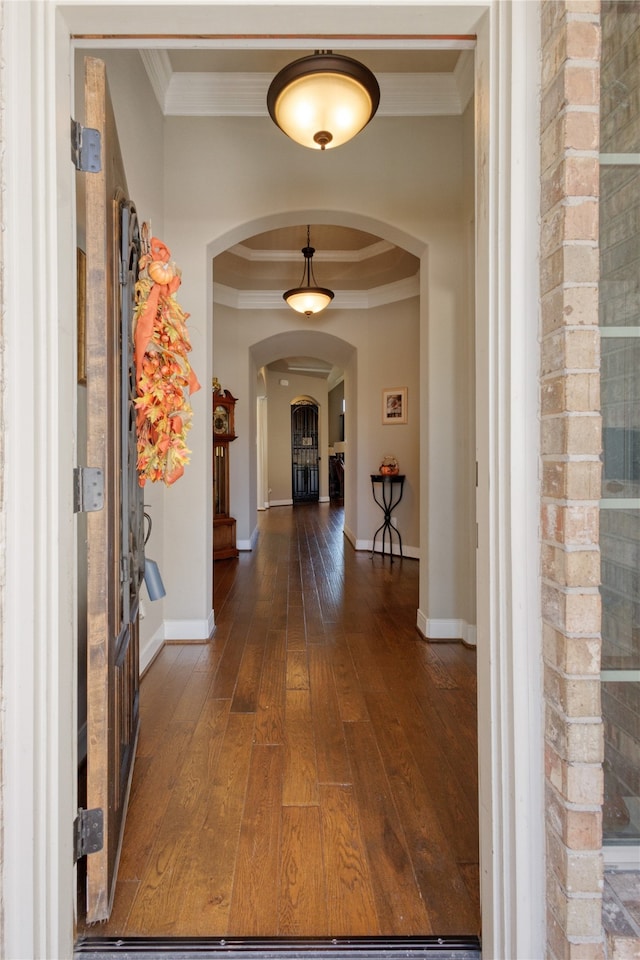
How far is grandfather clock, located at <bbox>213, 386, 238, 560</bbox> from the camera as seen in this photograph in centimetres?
594

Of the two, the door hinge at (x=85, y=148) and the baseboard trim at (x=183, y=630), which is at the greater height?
the door hinge at (x=85, y=148)

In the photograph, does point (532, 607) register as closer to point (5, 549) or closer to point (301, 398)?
point (5, 549)

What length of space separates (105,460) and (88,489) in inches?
3.8

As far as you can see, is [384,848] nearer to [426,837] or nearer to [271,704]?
[426,837]

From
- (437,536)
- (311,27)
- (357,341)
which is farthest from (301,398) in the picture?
(311,27)

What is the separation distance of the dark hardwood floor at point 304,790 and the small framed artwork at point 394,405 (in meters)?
3.29

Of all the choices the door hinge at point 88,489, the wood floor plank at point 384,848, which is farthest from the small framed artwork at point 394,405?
the door hinge at point 88,489

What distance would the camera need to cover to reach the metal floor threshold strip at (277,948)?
1157 mm

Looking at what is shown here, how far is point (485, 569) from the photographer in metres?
1.12

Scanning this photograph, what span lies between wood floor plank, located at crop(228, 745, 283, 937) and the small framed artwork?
4715 mm

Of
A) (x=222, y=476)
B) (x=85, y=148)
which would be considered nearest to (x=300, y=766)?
(x=85, y=148)

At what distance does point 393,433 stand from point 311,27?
5257 millimetres

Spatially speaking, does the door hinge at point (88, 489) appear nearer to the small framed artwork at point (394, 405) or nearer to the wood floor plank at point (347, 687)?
the wood floor plank at point (347, 687)

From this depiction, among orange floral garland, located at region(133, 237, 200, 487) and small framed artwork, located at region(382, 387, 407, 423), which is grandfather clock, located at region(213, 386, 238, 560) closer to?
small framed artwork, located at region(382, 387, 407, 423)
